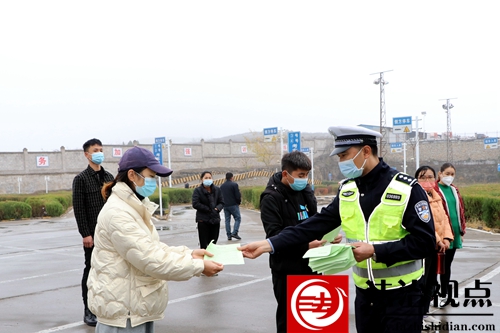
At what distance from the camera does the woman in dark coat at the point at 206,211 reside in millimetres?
10367

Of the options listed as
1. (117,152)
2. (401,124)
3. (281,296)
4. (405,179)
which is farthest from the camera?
(117,152)

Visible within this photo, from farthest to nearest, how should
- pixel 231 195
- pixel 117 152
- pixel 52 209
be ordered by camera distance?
1. pixel 117 152
2. pixel 52 209
3. pixel 231 195

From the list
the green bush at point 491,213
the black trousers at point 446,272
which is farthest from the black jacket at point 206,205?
the green bush at point 491,213

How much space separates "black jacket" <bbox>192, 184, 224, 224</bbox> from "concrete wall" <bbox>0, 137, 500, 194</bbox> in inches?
1533

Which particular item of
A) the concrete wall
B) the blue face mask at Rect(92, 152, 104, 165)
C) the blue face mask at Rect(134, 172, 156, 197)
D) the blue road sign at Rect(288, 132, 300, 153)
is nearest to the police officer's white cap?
the blue face mask at Rect(134, 172, 156, 197)

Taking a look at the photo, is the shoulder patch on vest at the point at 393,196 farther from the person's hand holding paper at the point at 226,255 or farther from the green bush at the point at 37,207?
the green bush at the point at 37,207

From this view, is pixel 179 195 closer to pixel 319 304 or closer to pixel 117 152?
pixel 117 152

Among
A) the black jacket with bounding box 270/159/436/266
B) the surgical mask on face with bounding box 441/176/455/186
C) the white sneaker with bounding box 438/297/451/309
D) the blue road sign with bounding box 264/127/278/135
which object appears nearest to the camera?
the black jacket with bounding box 270/159/436/266

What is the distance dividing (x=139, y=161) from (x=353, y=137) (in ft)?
4.63

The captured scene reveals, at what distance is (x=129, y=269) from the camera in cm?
336

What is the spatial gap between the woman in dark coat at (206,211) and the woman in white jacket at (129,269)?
22.5 ft

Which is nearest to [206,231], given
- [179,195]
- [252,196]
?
[252,196]

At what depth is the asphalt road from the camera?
6266 millimetres

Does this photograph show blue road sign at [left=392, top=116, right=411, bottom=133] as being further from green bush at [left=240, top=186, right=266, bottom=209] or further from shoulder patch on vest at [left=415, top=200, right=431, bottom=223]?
shoulder patch on vest at [left=415, top=200, right=431, bottom=223]
